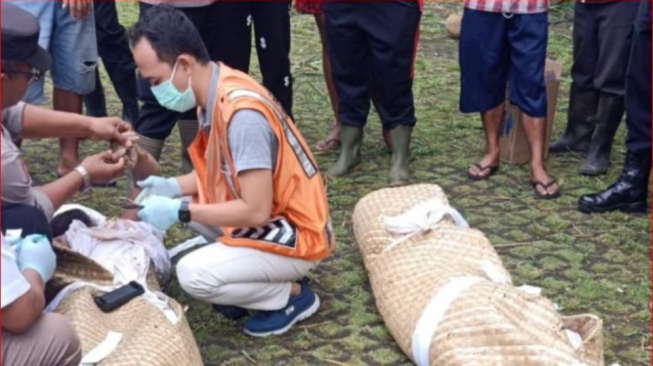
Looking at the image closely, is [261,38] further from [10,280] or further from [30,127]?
[10,280]

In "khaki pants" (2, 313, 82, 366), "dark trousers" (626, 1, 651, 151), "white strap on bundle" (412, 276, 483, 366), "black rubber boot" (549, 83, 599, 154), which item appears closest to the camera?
"khaki pants" (2, 313, 82, 366)

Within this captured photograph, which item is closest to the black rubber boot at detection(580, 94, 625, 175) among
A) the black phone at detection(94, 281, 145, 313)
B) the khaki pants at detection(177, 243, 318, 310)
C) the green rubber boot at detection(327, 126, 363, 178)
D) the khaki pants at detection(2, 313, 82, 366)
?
the green rubber boot at detection(327, 126, 363, 178)

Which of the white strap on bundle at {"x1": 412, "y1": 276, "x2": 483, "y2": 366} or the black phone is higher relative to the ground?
the black phone

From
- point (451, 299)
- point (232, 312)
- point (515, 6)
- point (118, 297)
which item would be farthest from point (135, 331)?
point (515, 6)

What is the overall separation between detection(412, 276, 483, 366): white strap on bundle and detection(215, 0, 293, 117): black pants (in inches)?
75.9

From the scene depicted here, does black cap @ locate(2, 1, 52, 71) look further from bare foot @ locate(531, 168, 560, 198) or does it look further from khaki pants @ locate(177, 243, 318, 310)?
bare foot @ locate(531, 168, 560, 198)

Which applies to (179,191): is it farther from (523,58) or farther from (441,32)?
(441,32)

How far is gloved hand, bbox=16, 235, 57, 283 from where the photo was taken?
10.0 feet

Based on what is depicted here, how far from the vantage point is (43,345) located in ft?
10.2

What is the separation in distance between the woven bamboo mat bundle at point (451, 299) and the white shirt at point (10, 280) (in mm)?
1459

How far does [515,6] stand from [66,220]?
2.44 meters

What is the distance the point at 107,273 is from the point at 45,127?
2.53 ft

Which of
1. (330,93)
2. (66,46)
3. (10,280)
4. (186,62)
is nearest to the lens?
(10,280)

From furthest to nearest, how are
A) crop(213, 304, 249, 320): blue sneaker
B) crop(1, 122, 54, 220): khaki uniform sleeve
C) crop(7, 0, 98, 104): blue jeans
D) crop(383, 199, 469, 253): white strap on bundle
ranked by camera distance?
crop(7, 0, 98, 104): blue jeans → crop(383, 199, 469, 253): white strap on bundle → crop(213, 304, 249, 320): blue sneaker → crop(1, 122, 54, 220): khaki uniform sleeve
